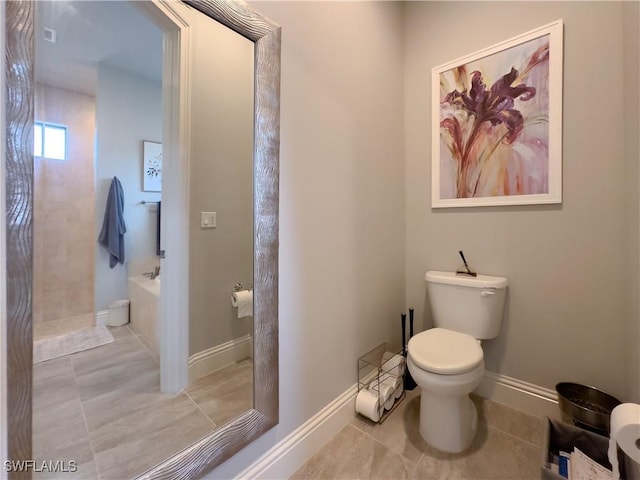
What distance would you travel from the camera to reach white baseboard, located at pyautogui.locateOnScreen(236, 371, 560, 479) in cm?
111

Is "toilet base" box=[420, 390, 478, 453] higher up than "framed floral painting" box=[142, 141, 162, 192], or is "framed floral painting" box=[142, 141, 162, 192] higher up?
"framed floral painting" box=[142, 141, 162, 192]

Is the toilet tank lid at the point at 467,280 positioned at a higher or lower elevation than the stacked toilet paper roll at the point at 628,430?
higher

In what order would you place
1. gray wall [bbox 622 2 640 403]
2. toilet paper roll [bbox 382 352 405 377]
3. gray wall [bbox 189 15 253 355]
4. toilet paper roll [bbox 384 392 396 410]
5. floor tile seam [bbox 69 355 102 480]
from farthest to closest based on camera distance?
toilet paper roll [bbox 382 352 405 377] < toilet paper roll [bbox 384 392 396 410] < gray wall [bbox 622 2 640 403] < gray wall [bbox 189 15 253 355] < floor tile seam [bbox 69 355 102 480]

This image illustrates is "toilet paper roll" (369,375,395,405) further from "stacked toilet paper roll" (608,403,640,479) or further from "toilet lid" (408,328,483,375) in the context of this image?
"stacked toilet paper roll" (608,403,640,479)

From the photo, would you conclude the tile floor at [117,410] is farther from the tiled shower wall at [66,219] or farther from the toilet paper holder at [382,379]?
the toilet paper holder at [382,379]

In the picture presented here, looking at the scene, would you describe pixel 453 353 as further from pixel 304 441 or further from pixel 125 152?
pixel 125 152

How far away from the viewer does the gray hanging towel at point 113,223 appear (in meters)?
0.86

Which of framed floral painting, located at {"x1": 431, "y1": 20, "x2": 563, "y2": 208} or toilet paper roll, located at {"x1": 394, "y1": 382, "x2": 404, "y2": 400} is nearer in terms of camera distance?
framed floral painting, located at {"x1": 431, "y1": 20, "x2": 563, "y2": 208}

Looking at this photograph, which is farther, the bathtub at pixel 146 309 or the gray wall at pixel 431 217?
the gray wall at pixel 431 217

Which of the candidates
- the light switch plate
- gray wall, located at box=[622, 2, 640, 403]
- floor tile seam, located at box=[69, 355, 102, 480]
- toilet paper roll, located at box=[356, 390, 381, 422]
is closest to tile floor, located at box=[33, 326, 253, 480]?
floor tile seam, located at box=[69, 355, 102, 480]

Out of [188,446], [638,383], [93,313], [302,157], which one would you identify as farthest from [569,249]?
[93,313]

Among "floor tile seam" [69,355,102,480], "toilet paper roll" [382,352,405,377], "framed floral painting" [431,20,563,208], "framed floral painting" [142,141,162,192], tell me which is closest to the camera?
"floor tile seam" [69,355,102,480]

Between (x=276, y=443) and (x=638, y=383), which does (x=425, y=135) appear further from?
(x=276, y=443)

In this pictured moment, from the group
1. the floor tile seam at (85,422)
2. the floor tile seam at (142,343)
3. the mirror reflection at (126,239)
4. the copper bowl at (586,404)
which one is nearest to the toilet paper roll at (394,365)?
the copper bowl at (586,404)
